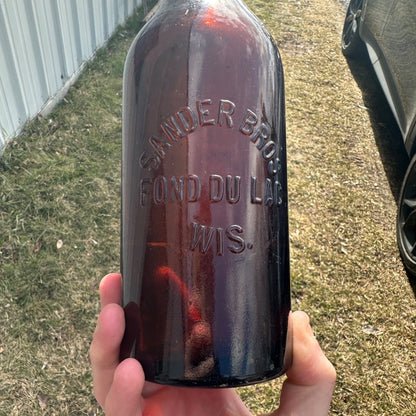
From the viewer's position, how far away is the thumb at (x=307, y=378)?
111 centimetres

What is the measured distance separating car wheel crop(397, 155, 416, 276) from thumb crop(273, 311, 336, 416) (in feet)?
6.33

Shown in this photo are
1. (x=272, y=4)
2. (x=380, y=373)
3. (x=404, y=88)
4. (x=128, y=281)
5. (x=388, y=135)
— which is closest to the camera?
(x=128, y=281)

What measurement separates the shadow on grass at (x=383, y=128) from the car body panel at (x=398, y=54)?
1.51 feet

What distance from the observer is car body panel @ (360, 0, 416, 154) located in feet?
10.3

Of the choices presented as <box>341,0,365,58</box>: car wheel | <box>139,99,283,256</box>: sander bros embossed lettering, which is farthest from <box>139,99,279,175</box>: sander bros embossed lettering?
<box>341,0,365,58</box>: car wheel

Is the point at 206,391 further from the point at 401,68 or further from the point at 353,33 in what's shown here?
the point at 353,33

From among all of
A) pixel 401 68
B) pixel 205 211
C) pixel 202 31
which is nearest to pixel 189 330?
pixel 205 211

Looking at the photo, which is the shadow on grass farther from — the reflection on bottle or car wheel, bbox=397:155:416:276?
the reflection on bottle

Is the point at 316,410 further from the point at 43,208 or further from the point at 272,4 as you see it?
the point at 272,4

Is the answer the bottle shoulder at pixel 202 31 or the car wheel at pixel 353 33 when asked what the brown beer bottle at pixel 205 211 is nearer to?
the bottle shoulder at pixel 202 31

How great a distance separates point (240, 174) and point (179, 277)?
249mm

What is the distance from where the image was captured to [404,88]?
129 inches

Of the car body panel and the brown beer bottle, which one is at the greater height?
the brown beer bottle

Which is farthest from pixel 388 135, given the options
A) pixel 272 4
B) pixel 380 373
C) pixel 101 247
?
pixel 272 4
